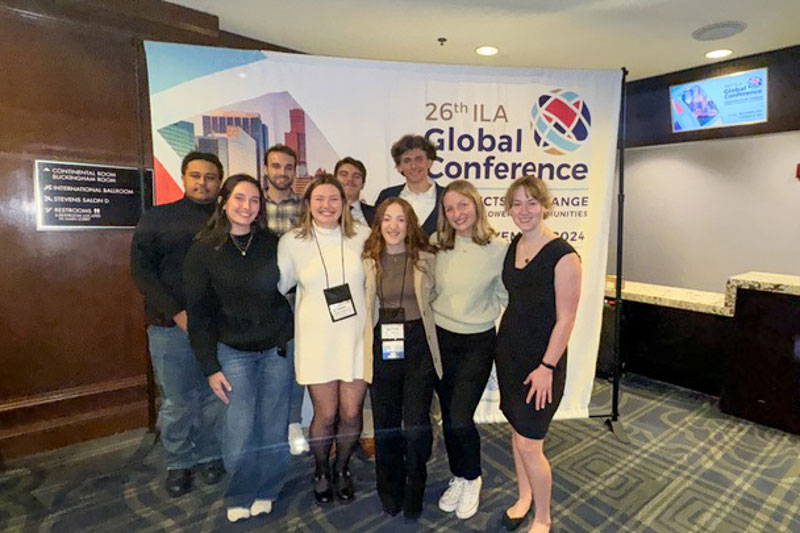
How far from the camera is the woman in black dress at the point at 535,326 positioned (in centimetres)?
177

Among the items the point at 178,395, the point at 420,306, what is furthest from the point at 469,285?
the point at 178,395

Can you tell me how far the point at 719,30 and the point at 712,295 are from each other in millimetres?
1931

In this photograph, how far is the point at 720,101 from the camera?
13.6ft

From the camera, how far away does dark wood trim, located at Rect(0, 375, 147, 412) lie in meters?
2.61

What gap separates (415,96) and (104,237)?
199 centimetres

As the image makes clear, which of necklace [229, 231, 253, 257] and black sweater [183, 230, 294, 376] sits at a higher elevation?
necklace [229, 231, 253, 257]

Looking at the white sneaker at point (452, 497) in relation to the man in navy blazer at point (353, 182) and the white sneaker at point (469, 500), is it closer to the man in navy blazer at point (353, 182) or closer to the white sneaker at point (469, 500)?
the white sneaker at point (469, 500)

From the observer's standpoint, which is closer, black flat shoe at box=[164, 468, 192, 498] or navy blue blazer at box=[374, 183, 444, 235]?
black flat shoe at box=[164, 468, 192, 498]

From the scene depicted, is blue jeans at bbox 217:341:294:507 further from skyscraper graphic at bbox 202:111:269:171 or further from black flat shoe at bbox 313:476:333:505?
skyscraper graphic at bbox 202:111:269:171

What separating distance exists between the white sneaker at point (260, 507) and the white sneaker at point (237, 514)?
3cm

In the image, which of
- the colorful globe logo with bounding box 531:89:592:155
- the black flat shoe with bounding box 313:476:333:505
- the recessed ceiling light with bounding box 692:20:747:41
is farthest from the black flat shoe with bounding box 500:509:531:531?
the recessed ceiling light with bounding box 692:20:747:41

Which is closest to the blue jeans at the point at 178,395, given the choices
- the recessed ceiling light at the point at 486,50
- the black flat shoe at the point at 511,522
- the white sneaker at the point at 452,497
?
the white sneaker at the point at 452,497

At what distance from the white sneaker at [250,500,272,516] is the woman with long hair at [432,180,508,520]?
0.91 m

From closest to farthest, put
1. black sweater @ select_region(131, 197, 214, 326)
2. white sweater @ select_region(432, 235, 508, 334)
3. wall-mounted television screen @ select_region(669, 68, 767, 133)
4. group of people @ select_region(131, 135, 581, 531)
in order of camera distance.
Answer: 1. group of people @ select_region(131, 135, 581, 531)
2. white sweater @ select_region(432, 235, 508, 334)
3. black sweater @ select_region(131, 197, 214, 326)
4. wall-mounted television screen @ select_region(669, 68, 767, 133)
